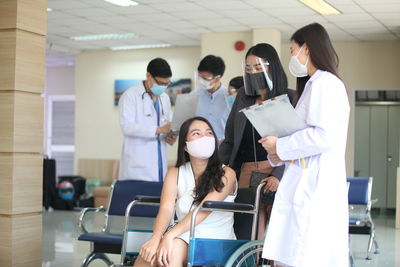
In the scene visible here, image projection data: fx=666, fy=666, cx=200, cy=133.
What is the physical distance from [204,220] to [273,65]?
2.97 feet

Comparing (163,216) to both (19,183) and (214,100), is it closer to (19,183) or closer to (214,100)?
(19,183)

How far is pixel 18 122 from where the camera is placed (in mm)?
4988

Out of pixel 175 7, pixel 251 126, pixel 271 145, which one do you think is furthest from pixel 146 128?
pixel 175 7

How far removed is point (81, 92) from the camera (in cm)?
1354

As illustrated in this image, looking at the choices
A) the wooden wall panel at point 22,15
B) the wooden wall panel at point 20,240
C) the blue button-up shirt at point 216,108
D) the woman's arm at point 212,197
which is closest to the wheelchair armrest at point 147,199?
the woman's arm at point 212,197

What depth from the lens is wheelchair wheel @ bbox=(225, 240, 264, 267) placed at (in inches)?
124

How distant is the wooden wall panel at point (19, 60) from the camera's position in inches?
195

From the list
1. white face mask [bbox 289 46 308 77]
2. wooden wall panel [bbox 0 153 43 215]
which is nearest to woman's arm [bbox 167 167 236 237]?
white face mask [bbox 289 46 308 77]

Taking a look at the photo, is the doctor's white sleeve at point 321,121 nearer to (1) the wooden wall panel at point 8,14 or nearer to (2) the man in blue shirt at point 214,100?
(2) the man in blue shirt at point 214,100

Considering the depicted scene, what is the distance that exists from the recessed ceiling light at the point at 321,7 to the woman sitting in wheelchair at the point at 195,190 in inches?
223

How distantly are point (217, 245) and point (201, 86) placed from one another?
2337mm

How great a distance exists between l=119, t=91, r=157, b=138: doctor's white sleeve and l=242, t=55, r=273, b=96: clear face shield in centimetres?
165

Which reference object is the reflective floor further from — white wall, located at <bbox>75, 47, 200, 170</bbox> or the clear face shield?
white wall, located at <bbox>75, 47, 200, 170</bbox>

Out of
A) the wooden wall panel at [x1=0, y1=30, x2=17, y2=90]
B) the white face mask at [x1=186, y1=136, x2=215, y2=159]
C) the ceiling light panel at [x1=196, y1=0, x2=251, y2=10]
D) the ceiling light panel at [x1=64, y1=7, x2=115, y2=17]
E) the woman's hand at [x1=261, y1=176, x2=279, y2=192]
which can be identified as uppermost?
→ the ceiling light panel at [x1=196, y1=0, x2=251, y2=10]
